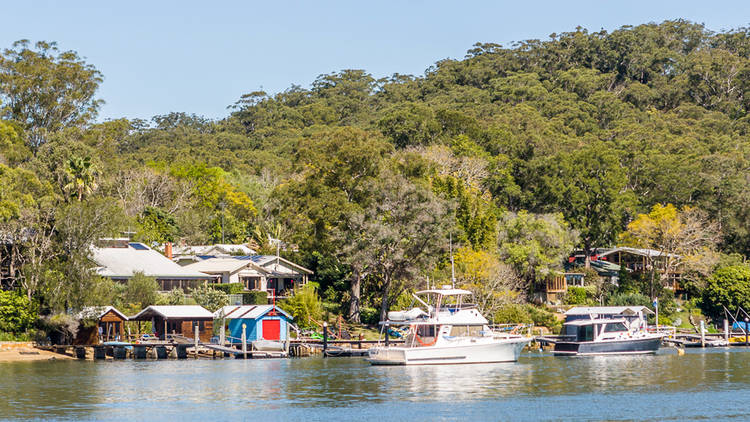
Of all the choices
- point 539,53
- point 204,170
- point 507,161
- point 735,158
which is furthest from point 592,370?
point 539,53

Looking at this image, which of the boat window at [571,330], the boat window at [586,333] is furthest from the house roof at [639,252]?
the boat window at [586,333]

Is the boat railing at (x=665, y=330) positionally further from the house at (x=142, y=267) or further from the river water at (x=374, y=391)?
the house at (x=142, y=267)

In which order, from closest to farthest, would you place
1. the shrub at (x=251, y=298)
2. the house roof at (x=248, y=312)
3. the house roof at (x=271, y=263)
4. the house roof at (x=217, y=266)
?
the house roof at (x=248, y=312)
the shrub at (x=251, y=298)
the house roof at (x=217, y=266)
the house roof at (x=271, y=263)

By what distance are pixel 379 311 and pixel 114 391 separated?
38446mm

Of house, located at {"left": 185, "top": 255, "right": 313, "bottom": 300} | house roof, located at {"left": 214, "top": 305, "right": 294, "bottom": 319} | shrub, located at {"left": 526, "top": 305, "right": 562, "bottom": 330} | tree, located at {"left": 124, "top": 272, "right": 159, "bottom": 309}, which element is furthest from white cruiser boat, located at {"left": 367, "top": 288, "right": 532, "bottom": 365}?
house, located at {"left": 185, "top": 255, "right": 313, "bottom": 300}

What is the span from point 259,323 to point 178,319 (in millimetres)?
5999

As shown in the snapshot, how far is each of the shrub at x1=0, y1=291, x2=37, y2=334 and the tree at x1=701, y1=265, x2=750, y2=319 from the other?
62169 millimetres

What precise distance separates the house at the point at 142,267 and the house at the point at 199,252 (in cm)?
472

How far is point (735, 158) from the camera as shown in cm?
11206

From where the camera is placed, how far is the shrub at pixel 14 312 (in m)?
65.1

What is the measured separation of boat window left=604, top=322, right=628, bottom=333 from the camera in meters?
68.7

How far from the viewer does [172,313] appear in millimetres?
69500

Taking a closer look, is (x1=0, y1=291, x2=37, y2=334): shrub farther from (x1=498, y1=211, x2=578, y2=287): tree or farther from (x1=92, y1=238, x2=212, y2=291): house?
(x1=498, y1=211, x2=578, y2=287): tree

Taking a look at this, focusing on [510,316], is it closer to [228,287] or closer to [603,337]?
[603,337]
